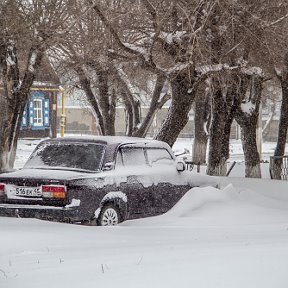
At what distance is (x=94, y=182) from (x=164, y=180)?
1987 millimetres

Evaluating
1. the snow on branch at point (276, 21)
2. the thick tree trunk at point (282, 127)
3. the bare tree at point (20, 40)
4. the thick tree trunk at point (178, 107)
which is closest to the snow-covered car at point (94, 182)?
the thick tree trunk at point (178, 107)

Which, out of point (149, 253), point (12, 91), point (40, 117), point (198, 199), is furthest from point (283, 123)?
point (40, 117)

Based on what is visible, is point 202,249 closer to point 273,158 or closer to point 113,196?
point 113,196

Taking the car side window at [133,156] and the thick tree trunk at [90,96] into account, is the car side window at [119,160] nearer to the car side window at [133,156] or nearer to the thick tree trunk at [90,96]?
the car side window at [133,156]

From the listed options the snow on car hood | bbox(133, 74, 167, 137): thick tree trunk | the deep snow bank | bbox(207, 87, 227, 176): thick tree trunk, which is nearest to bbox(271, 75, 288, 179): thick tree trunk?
bbox(207, 87, 227, 176): thick tree trunk

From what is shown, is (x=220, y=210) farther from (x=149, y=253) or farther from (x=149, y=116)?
(x=149, y=116)

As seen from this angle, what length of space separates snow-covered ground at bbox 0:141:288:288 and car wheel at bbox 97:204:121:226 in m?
0.23

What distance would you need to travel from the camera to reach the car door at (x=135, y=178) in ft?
34.2

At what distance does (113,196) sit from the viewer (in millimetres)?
10047

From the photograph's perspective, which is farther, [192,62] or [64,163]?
[192,62]

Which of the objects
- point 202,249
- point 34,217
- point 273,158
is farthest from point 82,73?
point 202,249

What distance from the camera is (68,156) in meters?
10.4

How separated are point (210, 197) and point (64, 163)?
9.96 feet

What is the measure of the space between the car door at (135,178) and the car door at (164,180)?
18cm
